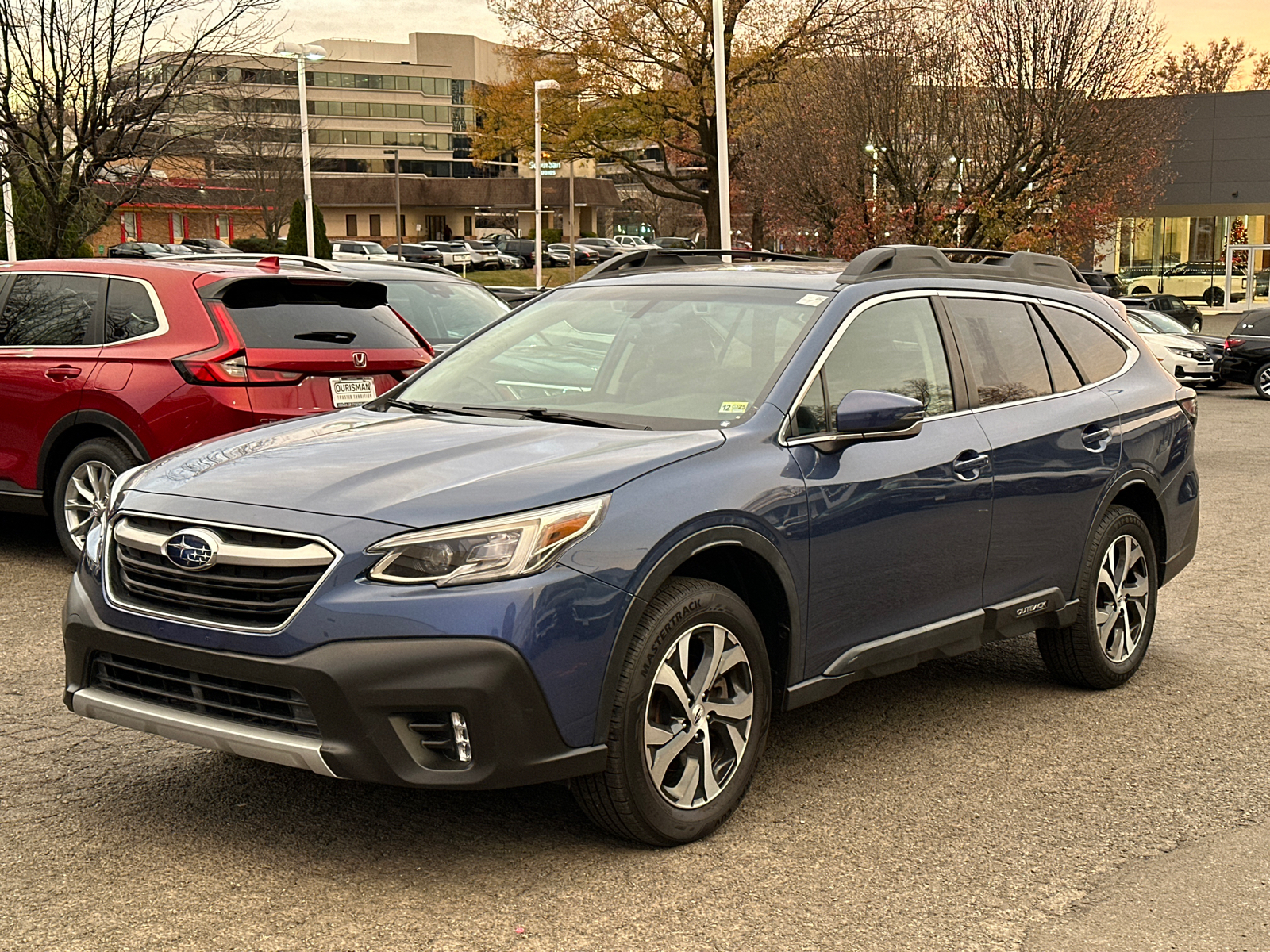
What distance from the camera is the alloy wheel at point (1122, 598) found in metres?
6.23

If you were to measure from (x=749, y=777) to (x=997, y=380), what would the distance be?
202cm

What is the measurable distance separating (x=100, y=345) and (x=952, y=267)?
4962 mm

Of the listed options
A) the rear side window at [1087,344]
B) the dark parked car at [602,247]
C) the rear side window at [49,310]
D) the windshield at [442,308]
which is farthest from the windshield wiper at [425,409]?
the dark parked car at [602,247]

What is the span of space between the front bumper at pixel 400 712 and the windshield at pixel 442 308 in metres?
7.60

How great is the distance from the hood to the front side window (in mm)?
507

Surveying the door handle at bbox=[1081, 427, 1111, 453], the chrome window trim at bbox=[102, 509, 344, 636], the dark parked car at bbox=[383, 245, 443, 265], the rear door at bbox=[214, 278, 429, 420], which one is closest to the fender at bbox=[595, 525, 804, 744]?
the chrome window trim at bbox=[102, 509, 344, 636]

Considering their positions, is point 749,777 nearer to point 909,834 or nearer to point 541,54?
point 909,834

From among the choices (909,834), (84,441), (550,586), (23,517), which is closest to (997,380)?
(909,834)

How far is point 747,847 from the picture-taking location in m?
4.37

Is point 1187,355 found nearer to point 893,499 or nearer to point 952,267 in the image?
point 952,267

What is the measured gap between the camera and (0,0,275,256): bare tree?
17.0 metres

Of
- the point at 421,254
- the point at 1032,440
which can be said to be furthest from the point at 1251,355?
the point at 421,254

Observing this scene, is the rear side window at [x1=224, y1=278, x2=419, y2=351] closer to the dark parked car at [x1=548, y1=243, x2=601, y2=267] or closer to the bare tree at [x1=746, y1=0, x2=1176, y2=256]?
the bare tree at [x1=746, y1=0, x2=1176, y2=256]

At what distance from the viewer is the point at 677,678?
4246 millimetres
